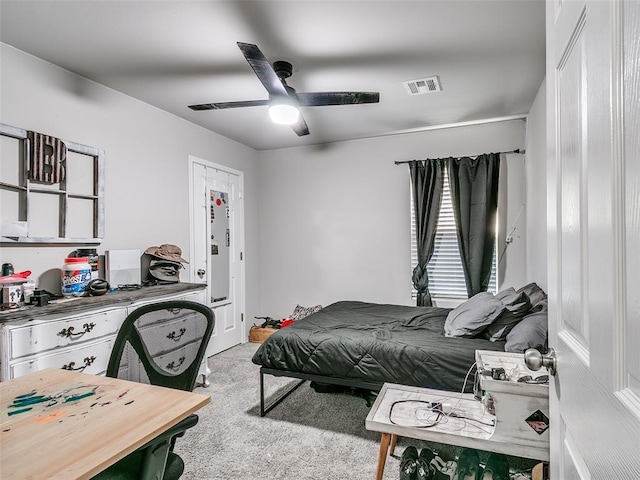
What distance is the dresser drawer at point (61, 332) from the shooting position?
76.0 inches

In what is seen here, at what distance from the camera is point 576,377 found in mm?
719

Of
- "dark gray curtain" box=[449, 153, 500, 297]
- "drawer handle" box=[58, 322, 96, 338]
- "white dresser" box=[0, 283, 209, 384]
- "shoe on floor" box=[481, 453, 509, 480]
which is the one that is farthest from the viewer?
"dark gray curtain" box=[449, 153, 500, 297]

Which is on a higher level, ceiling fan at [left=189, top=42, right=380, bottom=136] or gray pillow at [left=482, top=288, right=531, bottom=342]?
ceiling fan at [left=189, top=42, right=380, bottom=136]

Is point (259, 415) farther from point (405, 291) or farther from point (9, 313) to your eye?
point (405, 291)

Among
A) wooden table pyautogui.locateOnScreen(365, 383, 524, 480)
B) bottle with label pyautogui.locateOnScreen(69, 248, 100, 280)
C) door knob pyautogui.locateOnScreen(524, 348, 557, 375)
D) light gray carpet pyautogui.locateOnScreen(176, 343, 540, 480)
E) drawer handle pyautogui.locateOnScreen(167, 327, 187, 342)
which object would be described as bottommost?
light gray carpet pyautogui.locateOnScreen(176, 343, 540, 480)

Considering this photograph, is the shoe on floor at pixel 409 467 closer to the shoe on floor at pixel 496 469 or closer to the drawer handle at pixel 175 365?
the shoe on floor at pixel 496 469

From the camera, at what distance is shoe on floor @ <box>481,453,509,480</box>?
1566 mm

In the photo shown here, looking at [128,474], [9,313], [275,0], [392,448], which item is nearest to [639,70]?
[128,474]

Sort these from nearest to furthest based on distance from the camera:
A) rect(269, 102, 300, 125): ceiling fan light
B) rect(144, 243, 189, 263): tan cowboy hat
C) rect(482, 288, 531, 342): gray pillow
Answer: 1. rect(482, 288, 531, 342): gray pillow
2. rect(269, 102, 300, 125): ceiling fan light
3. rect(144, 243, 189, 263): tan cowboy hat

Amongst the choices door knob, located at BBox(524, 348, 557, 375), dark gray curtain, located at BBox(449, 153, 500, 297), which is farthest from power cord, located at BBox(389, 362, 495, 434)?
dark gray curtain, located at BBox(449, 153, 500, 297)

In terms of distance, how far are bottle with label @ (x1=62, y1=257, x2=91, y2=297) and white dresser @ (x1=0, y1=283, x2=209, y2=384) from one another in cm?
21

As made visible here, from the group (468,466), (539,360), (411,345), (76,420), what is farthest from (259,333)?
(539,360)

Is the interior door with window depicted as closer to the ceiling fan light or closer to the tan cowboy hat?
the tan cowboy hat

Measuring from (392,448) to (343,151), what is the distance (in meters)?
3.54
